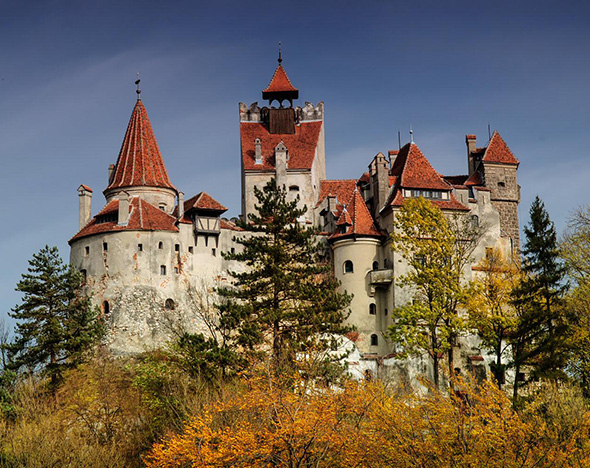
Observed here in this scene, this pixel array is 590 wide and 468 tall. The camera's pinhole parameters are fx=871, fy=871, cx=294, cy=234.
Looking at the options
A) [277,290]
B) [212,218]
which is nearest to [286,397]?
[277,290]

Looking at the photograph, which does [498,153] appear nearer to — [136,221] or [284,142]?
[284,142]

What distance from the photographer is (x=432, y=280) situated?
46.4m

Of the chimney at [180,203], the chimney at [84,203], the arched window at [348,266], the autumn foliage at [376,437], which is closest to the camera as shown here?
the autumn foliage at [376,437]

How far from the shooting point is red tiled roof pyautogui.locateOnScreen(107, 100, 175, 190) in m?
62.5

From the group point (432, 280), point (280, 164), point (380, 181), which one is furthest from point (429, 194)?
point (280, 164)

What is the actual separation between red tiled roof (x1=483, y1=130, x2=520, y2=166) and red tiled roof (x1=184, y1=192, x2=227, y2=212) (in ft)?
68.0

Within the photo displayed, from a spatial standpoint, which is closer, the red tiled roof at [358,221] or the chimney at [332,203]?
the red tiled roof at [358,221]

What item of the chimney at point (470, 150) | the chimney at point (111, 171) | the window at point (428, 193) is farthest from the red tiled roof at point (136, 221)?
the chimney at point (470, 150)

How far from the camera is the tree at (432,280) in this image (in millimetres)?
45688

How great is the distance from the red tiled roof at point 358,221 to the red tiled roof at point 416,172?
3.12 metres

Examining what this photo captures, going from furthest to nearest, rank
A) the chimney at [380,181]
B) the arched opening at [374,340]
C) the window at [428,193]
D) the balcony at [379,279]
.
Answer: the chimney at [380,181] → the window at [428,193] → the balcony at [379,279] → the arched opening at [374,340]

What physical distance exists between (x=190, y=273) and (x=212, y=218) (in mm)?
4370

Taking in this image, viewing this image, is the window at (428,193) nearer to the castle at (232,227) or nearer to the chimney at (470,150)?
the castle at (232,227)

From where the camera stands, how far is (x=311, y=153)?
6731cm
